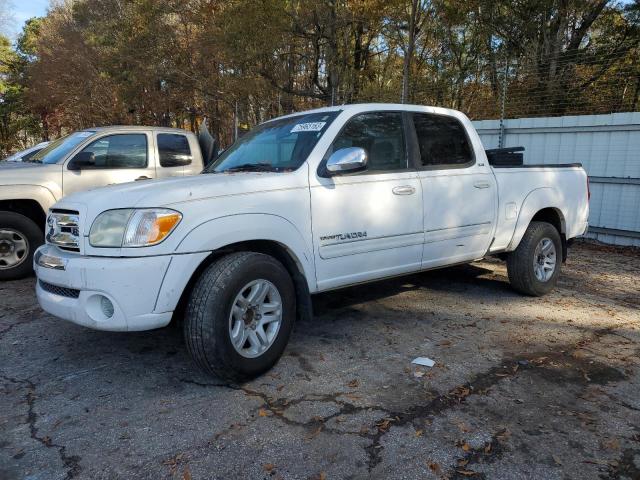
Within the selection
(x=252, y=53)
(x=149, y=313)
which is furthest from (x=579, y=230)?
(x=252, y=53)

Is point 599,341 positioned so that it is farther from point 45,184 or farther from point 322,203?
point 45,184

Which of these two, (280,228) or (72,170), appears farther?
(72,170)

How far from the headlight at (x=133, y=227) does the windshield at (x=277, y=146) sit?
3.39ft

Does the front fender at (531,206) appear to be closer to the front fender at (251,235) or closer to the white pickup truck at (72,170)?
the front fender at (251,235)

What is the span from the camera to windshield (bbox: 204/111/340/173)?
12.5ft

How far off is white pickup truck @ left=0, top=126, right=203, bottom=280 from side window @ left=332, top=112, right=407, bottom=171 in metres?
3.85

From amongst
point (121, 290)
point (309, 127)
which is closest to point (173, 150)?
point (309, 127)

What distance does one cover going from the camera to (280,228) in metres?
3.42

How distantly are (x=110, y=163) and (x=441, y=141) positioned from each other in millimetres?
4382

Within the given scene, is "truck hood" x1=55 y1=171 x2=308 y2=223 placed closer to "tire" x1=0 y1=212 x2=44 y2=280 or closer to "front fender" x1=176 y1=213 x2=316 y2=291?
"front fender" x1=176 y1=213 x2=316 y2=291

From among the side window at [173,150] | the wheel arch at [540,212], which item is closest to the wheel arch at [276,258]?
the wheel arch at [540,212]

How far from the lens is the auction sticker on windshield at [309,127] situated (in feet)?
12.9

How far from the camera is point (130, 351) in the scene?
3.90m

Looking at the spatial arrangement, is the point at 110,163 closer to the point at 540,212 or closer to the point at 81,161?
the point at 81,161
